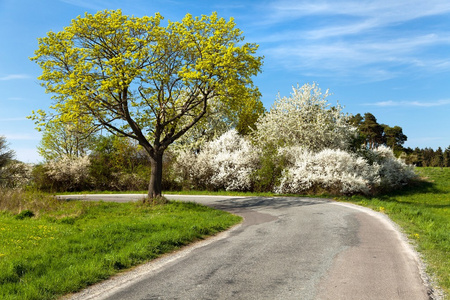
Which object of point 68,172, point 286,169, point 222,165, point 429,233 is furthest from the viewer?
point 68,172

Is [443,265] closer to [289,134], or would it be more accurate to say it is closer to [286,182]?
[286,182]

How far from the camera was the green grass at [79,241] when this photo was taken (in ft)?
24.3

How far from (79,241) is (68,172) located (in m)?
28.3

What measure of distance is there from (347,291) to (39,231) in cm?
1032

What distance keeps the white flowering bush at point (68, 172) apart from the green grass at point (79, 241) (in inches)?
715

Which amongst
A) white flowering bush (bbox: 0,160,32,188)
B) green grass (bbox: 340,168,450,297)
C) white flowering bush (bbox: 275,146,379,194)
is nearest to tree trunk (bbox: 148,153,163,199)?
white flowering bush (bbox: 275,146,379,194)

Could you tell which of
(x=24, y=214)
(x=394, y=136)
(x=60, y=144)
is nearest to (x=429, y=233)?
(x=24, y=214)

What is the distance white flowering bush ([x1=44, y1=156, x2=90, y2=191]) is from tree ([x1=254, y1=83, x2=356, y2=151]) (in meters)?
18.5

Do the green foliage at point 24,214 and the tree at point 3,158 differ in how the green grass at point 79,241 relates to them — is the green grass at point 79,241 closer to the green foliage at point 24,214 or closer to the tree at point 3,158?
the green foliage at point 24,214

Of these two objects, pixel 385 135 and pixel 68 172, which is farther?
pixel 385 135

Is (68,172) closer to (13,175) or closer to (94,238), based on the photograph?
(13,175)

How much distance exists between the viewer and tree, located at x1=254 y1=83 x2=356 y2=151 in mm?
31672

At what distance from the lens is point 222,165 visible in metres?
31.0

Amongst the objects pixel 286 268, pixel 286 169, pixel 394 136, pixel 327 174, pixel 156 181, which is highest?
pixel 394 136
